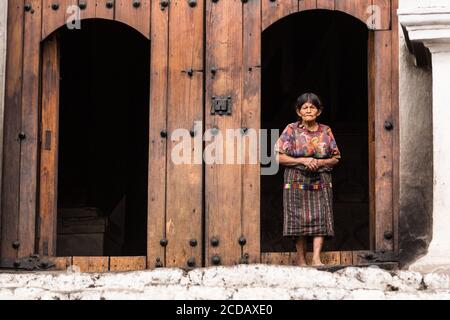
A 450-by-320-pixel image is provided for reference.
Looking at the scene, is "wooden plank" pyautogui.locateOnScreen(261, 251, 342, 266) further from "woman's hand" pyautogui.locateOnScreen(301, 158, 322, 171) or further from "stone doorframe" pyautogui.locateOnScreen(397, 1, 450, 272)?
"stone doorframe" pyautogui.locateOnScreen(397, 1, 450, 272)

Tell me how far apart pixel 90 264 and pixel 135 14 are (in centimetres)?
147

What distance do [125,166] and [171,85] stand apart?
3.88m

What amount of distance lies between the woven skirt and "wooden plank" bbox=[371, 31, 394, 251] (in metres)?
0.39

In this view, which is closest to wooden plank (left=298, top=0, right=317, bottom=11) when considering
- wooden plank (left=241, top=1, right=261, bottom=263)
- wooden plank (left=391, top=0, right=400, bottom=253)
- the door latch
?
wooden plank (left=241, top=1, right=261, bottom=263)

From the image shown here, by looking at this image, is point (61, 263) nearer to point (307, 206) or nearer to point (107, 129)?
point (307, 206)

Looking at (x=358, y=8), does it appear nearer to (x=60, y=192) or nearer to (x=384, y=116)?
(x=384, y=116)

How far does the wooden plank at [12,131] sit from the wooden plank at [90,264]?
1.16ft

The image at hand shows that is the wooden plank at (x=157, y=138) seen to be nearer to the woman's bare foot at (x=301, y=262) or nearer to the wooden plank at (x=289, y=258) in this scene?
the wooden plank at (x=289, y=258)

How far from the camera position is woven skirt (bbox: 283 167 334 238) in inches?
276

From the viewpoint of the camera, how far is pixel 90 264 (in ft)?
22.7

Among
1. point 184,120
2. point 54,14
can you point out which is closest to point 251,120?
point 184,120

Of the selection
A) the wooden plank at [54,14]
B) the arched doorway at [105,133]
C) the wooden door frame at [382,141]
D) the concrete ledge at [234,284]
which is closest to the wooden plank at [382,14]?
the wooden door frame at [382,141]

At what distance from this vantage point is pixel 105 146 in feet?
35.0

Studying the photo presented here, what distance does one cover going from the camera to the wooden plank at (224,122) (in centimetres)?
684
